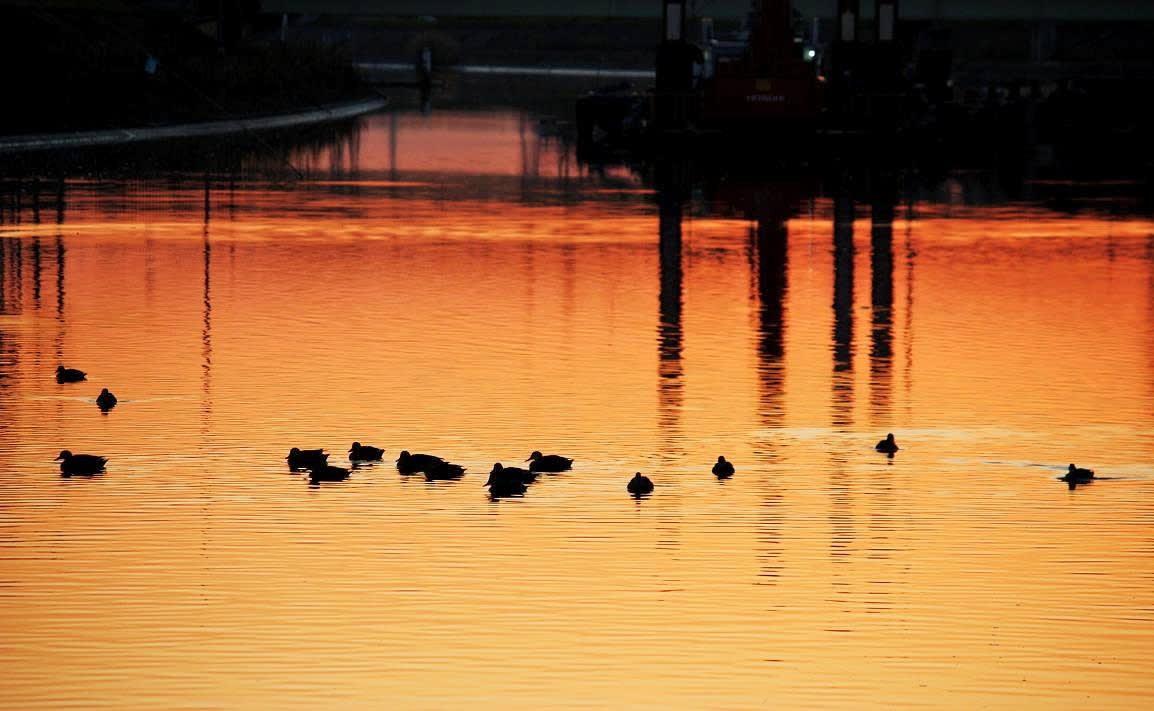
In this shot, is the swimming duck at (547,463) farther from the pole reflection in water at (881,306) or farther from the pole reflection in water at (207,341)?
the pole reflection in water at (881,306)

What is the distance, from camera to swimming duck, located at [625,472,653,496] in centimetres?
1419

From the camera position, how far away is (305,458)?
14883 mm

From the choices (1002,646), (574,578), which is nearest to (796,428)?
(574,578)

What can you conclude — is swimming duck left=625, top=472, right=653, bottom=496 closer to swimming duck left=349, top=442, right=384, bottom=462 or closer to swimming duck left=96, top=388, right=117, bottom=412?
swimming duck left=349, top=442, right=384, bottom=462

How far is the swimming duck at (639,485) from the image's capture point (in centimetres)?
1419

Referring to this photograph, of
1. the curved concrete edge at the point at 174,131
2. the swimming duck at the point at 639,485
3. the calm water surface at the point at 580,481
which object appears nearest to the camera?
the calm water surface at the point at 580,481

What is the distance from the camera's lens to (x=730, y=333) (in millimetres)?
22688

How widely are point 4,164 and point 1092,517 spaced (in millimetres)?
40382

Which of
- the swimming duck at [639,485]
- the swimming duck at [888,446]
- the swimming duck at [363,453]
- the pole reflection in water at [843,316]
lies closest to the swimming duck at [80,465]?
the swimming duck at [363,453]

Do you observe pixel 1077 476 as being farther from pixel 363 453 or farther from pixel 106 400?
pixel 106 400

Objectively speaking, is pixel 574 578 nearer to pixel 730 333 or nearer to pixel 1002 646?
pixel 1002 646

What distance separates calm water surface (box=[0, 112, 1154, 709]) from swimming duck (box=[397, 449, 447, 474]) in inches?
7.3

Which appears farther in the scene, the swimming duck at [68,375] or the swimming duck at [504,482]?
the swimming duck at [68,375]

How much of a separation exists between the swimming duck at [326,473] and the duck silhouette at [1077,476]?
14.4 feet
